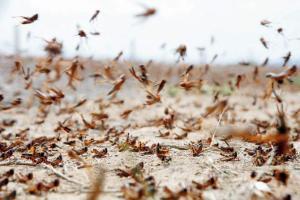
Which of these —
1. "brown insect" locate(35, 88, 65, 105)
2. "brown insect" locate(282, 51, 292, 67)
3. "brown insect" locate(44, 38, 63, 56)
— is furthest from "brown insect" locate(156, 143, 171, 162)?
"brown insect" locate(44, 38, 63, 56)

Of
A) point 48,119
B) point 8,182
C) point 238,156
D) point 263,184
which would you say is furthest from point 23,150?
point 48,119

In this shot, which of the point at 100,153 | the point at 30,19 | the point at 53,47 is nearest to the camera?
the point at 100,153

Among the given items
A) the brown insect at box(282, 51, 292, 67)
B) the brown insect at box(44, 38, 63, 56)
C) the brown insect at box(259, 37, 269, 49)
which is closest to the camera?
the brown insect at box(282, 51, 292, 67)

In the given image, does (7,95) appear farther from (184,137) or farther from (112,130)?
(184,137)

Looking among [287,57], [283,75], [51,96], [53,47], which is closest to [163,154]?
[283,75]

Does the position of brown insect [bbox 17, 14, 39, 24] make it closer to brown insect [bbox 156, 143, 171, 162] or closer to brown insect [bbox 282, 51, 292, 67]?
brown insect [bbox 156, 143, 171, 162]

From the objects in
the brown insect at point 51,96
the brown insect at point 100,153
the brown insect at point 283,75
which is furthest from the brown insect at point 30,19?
the brown insect at point 283,75

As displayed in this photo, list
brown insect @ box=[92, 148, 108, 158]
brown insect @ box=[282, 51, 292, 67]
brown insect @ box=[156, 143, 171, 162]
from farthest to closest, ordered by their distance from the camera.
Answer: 1. brown insect @ box=[282, 51, 292, 67]
2. brown insect @ box=[92, 148, 108, 158]
3. brown insect @ box=[156, 143, 171, 162]

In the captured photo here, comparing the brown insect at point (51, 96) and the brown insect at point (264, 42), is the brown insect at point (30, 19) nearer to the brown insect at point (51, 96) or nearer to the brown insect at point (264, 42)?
the brown insect at point (51, 96)

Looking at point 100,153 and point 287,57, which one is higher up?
point 287,57

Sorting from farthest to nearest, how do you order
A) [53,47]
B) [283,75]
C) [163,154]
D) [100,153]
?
[53,47] < [100,153] < [163,154] < [283,75]

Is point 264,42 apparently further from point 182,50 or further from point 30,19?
point 30,19
